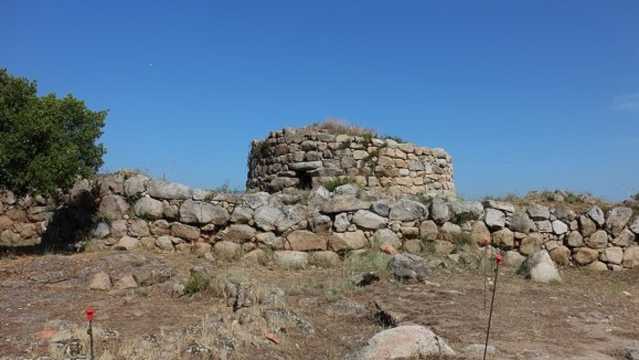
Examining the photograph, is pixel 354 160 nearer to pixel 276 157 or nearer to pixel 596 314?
pixel 276 157

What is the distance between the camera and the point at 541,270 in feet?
27.6

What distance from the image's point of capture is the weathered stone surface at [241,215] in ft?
30.0

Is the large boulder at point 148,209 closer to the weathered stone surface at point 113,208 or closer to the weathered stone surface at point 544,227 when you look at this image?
the weathered stone surface at point 113,208

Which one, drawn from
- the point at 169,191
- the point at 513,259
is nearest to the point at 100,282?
the point at 169,191

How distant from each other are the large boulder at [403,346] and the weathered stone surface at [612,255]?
619 centimetres

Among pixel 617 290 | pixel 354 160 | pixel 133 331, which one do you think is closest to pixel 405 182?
pixel 354 160

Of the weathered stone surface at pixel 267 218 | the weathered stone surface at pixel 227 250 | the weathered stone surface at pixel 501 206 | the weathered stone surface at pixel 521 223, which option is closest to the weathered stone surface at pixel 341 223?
the weathered stone surface at pixel 267 218

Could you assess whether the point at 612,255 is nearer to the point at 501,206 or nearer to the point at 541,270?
the point at 541,270

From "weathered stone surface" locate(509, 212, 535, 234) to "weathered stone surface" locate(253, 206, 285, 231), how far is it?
13.4 ft

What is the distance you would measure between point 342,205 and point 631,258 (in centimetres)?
516

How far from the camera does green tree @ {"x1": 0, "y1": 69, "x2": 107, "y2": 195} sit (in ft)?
25.3

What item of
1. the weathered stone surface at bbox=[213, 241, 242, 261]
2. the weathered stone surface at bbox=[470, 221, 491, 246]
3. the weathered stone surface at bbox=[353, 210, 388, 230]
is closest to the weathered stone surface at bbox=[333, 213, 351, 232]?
the weathered stone surface at bbox=[353, 210, 388, 230]

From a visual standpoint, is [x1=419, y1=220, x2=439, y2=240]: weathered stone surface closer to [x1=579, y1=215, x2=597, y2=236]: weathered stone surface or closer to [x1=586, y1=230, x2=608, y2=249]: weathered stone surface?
[x1=579, y1=215, x2=597, y2=236]: weathered stone surface

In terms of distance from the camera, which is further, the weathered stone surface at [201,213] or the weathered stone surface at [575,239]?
the weathered stone surface at [575,239]
